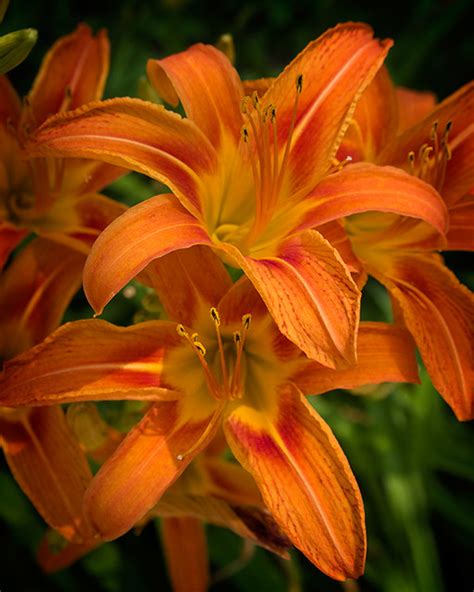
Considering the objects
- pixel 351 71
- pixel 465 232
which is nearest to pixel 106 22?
pixel 351 71

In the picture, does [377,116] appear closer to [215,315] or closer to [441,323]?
[441,323]

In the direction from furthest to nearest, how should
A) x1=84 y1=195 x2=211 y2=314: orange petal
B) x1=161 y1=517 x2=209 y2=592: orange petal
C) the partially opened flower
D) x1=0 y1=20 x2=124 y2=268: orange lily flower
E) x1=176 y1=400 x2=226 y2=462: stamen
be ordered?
x1=161 y1=517 x2=209 y2=592: orange petal, x1=0 y1=20 x2=124 y2=268: orange lily flower, the partially opened flower, x1=176 y1=400 x2=226 y2=462: stamen, x1=84 y1=195 x2=211 y2=314: orange petal

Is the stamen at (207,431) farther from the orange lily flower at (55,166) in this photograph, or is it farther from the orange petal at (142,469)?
the orange lily flower at (55,166)

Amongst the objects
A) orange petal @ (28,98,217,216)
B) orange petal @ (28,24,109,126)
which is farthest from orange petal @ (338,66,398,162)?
orange petal @ (28,24,109,126)

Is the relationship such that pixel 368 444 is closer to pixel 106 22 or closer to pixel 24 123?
pixel 24 123

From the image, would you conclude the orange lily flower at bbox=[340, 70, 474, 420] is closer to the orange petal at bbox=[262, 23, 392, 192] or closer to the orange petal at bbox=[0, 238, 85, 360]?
the orange petal at bbox=[262, 23, 392, 192]
